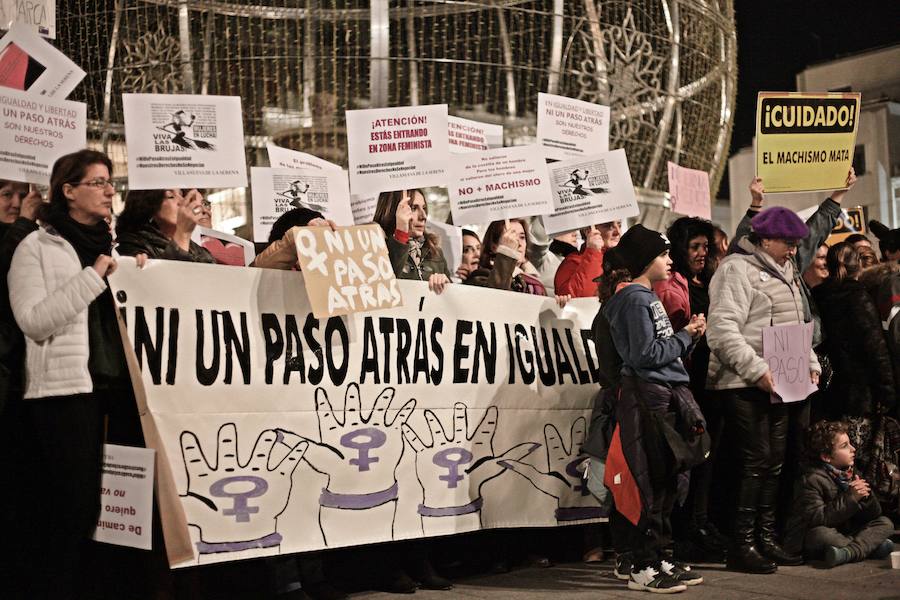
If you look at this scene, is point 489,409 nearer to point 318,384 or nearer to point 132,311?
point 318,384

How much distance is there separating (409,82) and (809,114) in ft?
7.85

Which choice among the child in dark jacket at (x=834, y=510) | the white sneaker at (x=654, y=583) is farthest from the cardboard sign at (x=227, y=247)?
the child in dark jacket at (x=834, y=510)

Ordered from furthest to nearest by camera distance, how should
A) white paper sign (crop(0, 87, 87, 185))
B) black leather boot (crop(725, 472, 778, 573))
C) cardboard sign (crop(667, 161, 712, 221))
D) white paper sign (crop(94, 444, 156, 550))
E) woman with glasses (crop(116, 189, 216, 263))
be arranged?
cardboard sign (crop(667, 161, 712, 221)) → black leather boot (crop(725, 472, 778, 573)) → white paper sign (crop(0, 87, 87, 185)) → woman with glasses (crop(116, 189, 216, 263)) → white paper sign (crop(94, 444, 156, 550))

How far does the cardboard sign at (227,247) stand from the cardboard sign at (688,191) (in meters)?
2.87

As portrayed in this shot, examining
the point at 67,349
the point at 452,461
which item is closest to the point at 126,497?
the point at 67,349

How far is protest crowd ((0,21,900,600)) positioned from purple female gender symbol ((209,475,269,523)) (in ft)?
0.71

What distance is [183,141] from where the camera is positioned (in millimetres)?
5531

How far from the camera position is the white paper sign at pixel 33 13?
5403 mm

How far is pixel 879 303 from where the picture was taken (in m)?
7.60

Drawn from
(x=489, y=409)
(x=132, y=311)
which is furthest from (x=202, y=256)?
(x=489, y=409)

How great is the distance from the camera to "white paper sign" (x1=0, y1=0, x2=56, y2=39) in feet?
17.7

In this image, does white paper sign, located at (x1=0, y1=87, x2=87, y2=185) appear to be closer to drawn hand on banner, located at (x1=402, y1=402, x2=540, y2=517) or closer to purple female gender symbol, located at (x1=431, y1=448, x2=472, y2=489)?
drawn hand on banner, located at (x1=402, y1=402, x2=540, y2=517)

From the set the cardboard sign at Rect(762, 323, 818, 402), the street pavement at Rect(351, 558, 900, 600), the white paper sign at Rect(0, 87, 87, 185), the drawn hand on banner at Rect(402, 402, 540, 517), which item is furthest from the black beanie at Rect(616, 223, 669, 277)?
the white paper sign at Rect(0, 87, 87, 185)

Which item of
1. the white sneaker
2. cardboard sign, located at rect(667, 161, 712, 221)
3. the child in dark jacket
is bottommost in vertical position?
the white sneaker
